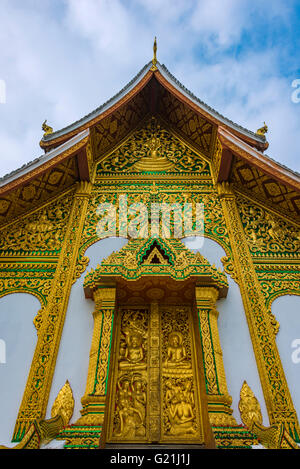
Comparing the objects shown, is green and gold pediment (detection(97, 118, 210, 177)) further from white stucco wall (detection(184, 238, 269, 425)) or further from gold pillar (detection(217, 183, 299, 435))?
white stucco wall (detection(184, 238, 269, 425))

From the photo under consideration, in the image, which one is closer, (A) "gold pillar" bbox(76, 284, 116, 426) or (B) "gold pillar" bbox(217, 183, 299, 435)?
(A) "gold pillar" bbox(76, 284, 116, 426)

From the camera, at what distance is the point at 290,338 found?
413cm

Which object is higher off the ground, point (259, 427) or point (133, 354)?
point (133, 354)

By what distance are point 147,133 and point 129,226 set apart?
289 centimetres

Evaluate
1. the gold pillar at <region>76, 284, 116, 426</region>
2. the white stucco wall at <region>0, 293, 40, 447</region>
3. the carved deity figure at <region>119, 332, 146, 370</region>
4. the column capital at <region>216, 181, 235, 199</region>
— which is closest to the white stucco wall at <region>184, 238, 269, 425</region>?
the carved deity figure at <region>119, 332, 146, 370</region>

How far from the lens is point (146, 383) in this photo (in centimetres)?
398

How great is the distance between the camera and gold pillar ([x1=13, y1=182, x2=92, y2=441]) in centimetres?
354

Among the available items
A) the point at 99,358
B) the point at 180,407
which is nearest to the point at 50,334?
the point at 99,358

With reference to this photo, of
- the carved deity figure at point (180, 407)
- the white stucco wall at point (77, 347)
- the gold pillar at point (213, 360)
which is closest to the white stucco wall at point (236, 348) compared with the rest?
the white stucco wall at point (77, 347)

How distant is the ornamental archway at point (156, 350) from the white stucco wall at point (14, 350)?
0.81 metres

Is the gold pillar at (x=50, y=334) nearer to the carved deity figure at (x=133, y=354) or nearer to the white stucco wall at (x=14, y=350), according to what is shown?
the white stucco wall at (x=14, y=350)

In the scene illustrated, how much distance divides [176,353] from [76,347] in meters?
1.26

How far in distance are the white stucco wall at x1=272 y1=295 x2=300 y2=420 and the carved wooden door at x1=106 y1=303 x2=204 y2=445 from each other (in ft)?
3.49

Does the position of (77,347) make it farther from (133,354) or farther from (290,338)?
(290,338)
